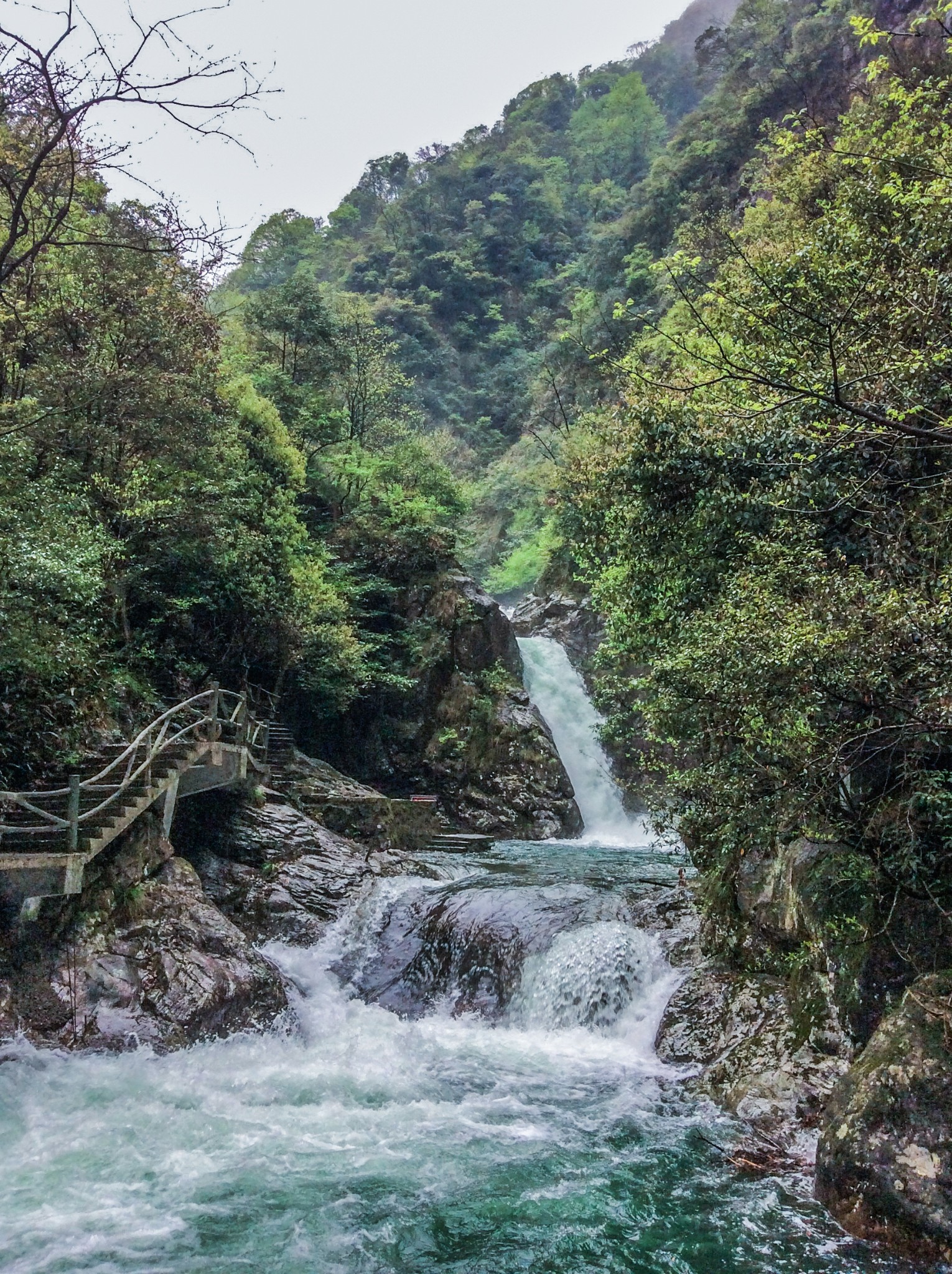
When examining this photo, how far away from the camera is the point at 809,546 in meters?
7.72

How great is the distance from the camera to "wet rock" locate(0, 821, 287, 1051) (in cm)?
798

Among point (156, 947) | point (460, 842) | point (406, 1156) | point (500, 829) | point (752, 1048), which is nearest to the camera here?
point (406, 1156)

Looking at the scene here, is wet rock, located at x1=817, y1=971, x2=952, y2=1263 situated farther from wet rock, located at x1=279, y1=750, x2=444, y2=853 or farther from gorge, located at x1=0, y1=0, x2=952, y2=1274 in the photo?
wet rock, located at x1=279, y1=750, x2=444, y2=853

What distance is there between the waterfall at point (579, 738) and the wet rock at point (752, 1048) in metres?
11.5

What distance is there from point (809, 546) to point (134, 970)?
324 inches

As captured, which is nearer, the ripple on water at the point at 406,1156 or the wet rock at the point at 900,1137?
the wet rock at the point at 900,1137

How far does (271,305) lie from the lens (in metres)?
26.2

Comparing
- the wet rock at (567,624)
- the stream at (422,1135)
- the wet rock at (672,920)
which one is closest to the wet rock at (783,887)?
the wet rock at (672,920)

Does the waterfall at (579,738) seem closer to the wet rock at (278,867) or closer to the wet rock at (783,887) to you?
the wet rock at (278,867)

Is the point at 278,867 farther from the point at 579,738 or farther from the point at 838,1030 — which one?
the point at 579,738

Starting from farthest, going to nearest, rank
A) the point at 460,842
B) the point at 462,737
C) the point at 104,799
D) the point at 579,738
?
the point at 579,738 → the point at 462,737 → the point at 460,842 → the point at 104,799

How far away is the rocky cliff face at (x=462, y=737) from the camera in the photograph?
20.6 meters

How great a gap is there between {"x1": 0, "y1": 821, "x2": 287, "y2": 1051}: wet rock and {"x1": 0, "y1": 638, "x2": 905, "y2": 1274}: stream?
0.28 meters

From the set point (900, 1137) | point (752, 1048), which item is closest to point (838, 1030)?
point (752, 1048)
